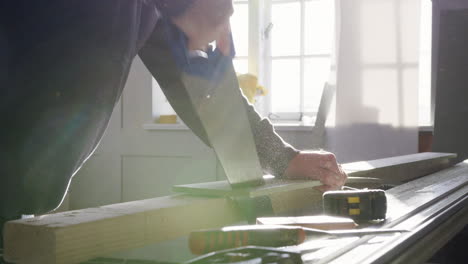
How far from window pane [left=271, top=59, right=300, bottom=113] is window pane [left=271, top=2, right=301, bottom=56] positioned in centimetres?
7

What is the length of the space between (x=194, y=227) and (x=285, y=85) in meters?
2.78

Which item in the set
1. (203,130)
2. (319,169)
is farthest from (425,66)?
(203,130)

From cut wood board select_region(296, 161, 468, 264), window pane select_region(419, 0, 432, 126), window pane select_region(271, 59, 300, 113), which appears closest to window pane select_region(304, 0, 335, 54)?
window pane select_region(271, 59, 300, 113)

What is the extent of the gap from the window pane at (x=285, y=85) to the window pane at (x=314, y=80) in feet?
0.20

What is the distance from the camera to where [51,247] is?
2.04 feet

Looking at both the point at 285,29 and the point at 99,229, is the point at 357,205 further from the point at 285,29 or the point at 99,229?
the point at 285,29

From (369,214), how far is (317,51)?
269 centimetres

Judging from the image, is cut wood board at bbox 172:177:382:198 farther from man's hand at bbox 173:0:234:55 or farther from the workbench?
man's hand at bbox 173:0:234:55

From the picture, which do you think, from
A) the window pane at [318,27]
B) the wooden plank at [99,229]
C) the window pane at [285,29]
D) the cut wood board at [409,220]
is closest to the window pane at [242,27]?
the window pane at [285,29]

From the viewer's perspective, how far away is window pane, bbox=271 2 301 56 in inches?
139

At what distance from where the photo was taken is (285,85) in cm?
357

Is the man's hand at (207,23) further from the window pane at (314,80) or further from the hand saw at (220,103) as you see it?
the window pane at (314,80)

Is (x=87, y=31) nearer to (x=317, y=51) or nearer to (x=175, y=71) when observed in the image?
(x=175, y=71)

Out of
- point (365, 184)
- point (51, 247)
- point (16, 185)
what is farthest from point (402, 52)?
point (51, 247)
